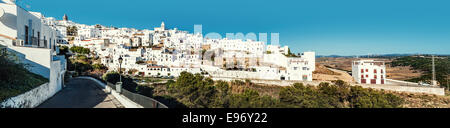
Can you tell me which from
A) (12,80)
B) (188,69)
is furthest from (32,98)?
(188,69)

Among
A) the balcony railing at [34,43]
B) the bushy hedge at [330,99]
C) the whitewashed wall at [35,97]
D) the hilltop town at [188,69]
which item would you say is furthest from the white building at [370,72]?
the balcony railing at [34,43]

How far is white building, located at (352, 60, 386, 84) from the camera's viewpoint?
22.3 m

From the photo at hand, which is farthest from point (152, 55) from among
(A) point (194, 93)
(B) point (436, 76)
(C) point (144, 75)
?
(B) point (436, 76)

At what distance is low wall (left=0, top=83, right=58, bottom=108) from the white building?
90.8 ft

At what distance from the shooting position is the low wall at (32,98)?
12.3ft

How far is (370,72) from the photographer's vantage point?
2267 cm

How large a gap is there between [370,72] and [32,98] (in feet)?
92.9

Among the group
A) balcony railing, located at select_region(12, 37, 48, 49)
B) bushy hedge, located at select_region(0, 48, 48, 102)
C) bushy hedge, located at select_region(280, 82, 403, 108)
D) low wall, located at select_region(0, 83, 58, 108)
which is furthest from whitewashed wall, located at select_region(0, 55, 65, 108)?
bushy hedge, located at select_region(280, 82, 403, 108)

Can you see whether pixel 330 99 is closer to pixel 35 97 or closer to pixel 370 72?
Answer: pixel 35 97

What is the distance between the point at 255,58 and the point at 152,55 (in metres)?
19.9

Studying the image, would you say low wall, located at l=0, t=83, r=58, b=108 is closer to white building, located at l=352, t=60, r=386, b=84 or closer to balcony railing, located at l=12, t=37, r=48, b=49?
balcony railing, located at l=12, t=37, r=48, b=49

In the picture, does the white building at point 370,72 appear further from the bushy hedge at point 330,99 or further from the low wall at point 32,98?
the low wall at point 32,98

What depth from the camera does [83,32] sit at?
56625 mm
